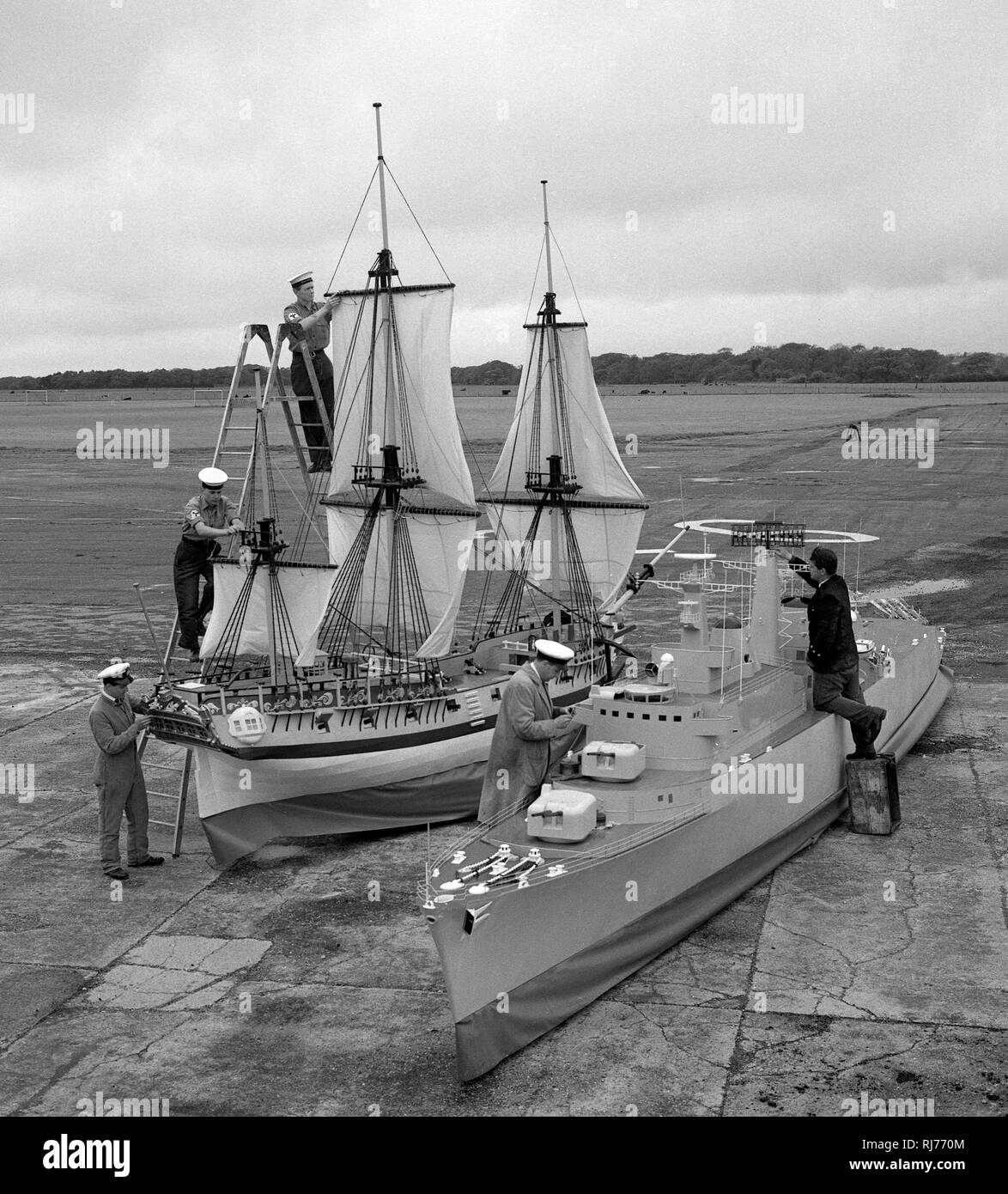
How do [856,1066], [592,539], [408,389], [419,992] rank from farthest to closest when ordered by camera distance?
[592,539] → [408,389] → [419,992] → [856,1066]

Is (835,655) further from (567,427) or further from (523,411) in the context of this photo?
(523,411)

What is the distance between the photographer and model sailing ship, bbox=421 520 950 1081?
10703 mm

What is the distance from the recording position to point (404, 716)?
1681 centimetres

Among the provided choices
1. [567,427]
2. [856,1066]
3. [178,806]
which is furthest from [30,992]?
[567,427]

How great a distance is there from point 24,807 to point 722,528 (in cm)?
2931

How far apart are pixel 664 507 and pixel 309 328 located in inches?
1218

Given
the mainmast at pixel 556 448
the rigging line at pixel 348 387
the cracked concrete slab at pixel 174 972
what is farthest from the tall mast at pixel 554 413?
the cracked concrete slab at pixel 174 972

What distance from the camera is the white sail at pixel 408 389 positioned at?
2091cm

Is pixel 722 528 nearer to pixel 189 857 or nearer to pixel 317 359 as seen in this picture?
pixel 317 359

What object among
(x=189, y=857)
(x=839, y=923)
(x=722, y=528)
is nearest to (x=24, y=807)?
(x=189, y=857)

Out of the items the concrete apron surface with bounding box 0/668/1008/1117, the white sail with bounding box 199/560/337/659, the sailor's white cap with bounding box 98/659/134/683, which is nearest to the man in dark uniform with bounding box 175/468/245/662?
the white sail with bounding box 199/560/337/659

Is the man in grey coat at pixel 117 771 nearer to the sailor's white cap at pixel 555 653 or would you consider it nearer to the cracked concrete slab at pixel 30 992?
the cracked concrete slab at pixel 30 992

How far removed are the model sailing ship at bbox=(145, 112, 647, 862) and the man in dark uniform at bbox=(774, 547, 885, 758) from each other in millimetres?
4354

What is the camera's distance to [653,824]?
12617 mm
